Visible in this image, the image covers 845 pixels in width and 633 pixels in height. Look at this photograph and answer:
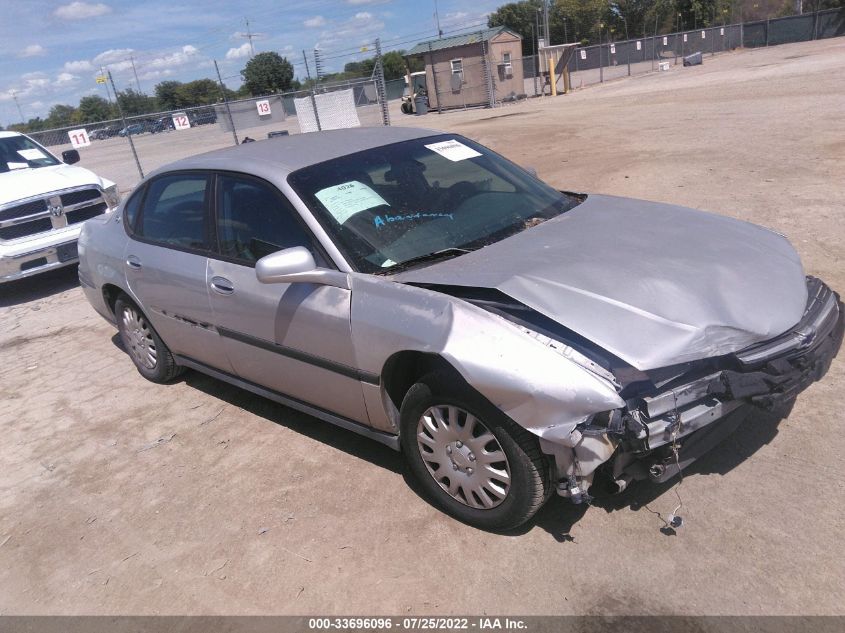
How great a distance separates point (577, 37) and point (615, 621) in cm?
7777

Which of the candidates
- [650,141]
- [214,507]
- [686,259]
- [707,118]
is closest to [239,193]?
→ [214,507]

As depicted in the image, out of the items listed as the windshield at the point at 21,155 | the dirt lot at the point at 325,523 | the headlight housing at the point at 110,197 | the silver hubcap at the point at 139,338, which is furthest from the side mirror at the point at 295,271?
the windshield at the point at 21,155

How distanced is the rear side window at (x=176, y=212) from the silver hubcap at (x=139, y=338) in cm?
71

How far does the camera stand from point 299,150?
3.90 meters

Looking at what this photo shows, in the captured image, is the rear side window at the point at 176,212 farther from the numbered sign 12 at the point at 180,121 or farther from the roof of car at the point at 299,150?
the numbered sign 12 at the point at 180,121

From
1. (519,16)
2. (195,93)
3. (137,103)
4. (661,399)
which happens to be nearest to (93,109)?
(195,93)

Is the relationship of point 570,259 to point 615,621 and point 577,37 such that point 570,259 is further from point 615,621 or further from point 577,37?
point 577,37

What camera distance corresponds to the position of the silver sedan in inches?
99.0

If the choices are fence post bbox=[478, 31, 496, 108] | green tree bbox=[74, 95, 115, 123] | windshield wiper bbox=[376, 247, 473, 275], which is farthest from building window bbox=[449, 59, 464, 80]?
green tree bbox=[74, 95, 115, 123]

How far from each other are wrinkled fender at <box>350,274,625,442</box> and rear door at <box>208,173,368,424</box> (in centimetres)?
17

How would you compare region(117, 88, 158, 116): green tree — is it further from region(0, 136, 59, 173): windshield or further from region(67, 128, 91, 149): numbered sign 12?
region(0, 136, 59, 173): windshield

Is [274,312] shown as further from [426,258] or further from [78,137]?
[78,137]

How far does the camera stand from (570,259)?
299cm

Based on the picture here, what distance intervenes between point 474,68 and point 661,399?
31.4 metres
